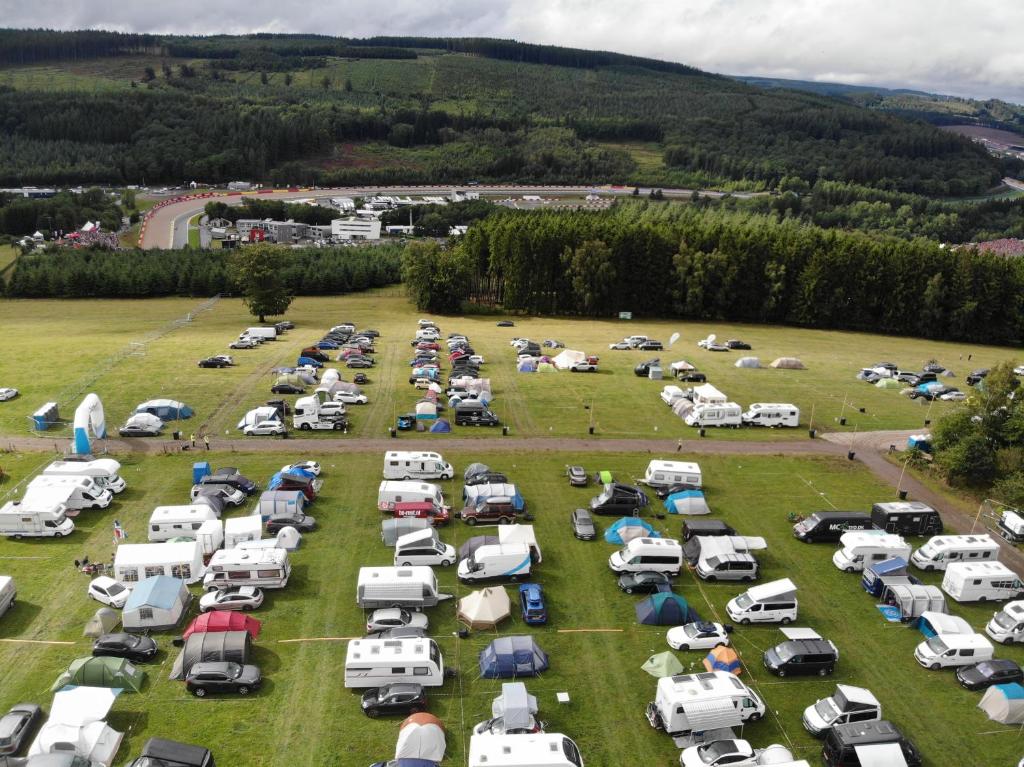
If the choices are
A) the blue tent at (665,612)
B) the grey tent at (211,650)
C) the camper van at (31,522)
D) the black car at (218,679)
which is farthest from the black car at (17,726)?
the blue tent at (665,612)

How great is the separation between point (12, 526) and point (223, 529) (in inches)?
401

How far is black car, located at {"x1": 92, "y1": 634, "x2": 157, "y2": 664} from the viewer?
2558 centimetres

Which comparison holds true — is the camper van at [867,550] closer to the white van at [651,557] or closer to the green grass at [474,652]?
the green grass at [474,652]

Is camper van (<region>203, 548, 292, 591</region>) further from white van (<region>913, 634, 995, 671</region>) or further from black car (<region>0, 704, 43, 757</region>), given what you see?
white van (<region>913, 634, 995, 671</region>)

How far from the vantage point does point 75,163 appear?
189750 mm

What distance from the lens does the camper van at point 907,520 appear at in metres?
36.6

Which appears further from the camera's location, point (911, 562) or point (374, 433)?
point (374, 433)

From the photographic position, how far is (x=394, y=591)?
2883 centimetres

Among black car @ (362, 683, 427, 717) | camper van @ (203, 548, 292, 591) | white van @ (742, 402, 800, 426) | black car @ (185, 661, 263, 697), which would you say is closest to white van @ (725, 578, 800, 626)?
black car @ (362, 683, 427, 717)

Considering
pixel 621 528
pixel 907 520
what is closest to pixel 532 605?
pixel 621 528

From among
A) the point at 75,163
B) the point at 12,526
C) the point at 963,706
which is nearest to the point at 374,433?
the point at 12,526

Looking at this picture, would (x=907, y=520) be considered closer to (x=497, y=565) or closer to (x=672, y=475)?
(x=672, y=475)

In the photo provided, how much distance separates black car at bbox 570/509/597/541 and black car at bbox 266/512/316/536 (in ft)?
43.2

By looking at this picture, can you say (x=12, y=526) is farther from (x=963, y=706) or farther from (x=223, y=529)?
(x=963, y=706)
